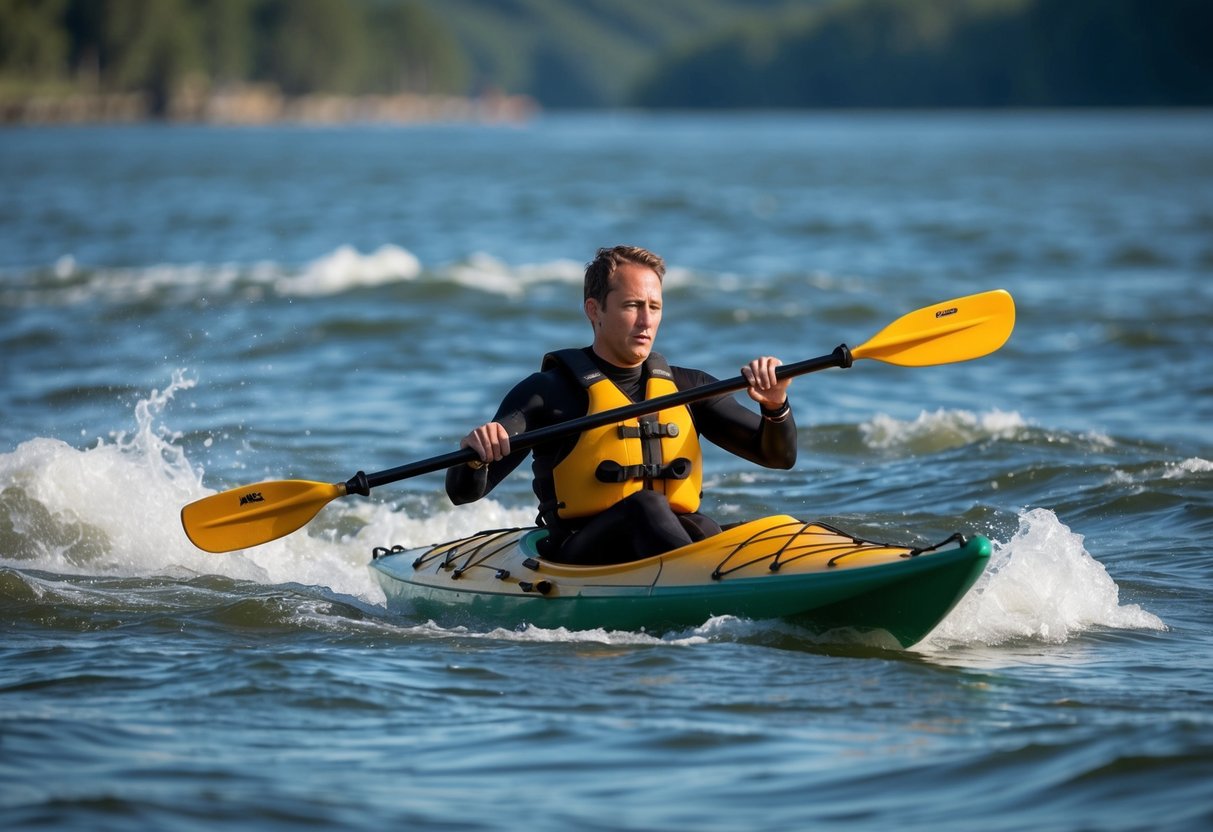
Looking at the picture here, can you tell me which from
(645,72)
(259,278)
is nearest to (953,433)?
(259,278)

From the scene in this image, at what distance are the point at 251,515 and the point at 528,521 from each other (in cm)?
199

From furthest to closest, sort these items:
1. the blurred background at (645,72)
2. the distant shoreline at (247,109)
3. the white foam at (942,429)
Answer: the blurred background at (645,72) < the distant shoreline at (247,109) < the white foam at (942,429)

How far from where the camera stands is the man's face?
5352 millimetres

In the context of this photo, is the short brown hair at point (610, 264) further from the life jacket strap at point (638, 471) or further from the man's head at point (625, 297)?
the life jacket strap at point (638, 471)

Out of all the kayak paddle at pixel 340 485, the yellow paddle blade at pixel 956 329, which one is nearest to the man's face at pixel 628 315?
the kayak paddle at pixel 340 485

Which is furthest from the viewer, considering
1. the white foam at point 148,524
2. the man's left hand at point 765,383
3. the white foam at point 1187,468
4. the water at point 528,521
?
the white foam at point 1187,468

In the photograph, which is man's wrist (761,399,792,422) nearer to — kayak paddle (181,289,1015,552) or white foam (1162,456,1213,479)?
kayak paddle (181,289,1015,552)

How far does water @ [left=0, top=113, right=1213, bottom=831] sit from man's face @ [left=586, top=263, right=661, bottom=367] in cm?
93

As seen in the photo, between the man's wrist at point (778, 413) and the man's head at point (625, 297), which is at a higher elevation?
the man's head at point (625, 297)

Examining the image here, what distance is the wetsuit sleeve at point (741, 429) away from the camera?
17.8ft

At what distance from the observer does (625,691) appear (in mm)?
4746

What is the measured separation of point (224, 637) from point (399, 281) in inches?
479

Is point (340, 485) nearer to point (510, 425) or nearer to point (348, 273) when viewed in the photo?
point (510, 425)

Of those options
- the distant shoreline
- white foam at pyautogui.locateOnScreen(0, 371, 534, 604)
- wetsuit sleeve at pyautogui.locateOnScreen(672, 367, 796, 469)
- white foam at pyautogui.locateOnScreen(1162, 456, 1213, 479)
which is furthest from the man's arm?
the distant shoreline
